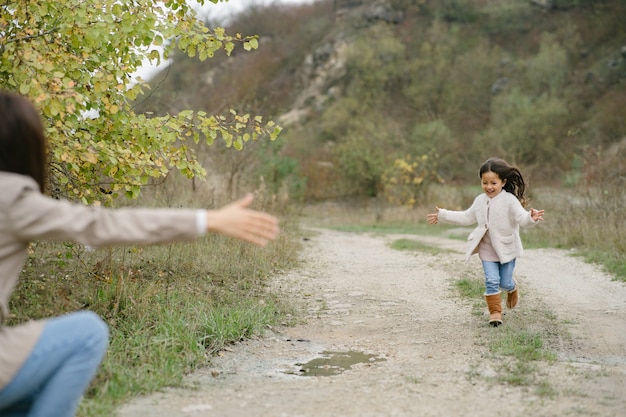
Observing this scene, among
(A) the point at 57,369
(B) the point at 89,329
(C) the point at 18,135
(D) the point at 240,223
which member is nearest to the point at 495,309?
(D) the point at 240,223

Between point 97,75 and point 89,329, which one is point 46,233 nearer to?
point 89,329

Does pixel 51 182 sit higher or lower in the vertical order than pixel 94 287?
higher

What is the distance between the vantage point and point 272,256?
383 inches

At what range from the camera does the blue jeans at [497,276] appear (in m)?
6.23

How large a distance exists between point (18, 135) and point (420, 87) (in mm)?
45270

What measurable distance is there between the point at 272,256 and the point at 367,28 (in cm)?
4802

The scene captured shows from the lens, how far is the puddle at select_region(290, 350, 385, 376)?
15.6 ft

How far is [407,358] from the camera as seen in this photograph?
5090 millimetres

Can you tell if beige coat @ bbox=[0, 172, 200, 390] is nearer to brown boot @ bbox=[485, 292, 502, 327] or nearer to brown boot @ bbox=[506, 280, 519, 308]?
brown boot @ bbox=[485, 292, 502, 327]

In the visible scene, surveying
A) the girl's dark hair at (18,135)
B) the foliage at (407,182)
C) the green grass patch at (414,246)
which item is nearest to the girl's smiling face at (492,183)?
the girl's dark hair at (18,135)

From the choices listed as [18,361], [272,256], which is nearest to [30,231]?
[18,361]

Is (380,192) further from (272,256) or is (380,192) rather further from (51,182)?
(51,182)

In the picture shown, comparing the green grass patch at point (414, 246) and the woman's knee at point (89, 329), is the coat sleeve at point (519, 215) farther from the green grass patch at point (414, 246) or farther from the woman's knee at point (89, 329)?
the green grass patch at point (414, 246)

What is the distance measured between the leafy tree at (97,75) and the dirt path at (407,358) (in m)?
1.86
